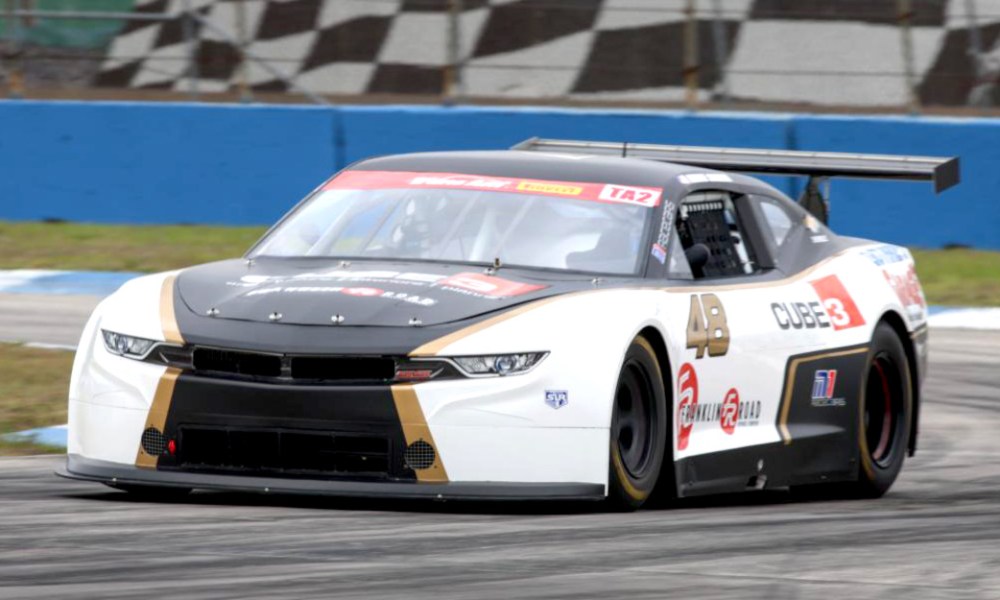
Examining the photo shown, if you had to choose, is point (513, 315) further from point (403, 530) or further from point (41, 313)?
point (41, 313)

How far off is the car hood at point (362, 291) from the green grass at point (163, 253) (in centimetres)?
906

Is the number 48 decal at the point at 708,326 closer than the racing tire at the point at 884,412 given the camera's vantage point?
Yes

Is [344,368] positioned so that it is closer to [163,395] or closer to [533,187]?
[163,395]

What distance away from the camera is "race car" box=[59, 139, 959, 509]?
606 cm

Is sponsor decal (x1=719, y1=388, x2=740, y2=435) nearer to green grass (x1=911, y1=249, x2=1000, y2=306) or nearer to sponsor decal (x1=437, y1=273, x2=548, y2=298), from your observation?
sponsor decal (x1=437, y1=273, x2=548, y2=298)

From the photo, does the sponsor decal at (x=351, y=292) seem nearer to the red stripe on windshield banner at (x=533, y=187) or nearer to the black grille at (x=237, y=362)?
the black grille at (x=237, y=362)

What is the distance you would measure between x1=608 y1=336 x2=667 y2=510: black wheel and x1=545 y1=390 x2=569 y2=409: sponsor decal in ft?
0.69

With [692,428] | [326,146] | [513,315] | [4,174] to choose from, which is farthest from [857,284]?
[4,174]

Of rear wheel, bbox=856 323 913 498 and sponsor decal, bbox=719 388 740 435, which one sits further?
rear wheel, bbox=856 323 913 498

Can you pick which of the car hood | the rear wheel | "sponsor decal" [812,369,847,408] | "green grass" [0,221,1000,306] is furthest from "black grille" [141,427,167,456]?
"green grass" [0,221,1000,306]

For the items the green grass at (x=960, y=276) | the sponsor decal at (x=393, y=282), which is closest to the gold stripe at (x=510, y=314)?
the sponsor decal at (x=393, y=282)

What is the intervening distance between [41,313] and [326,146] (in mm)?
4278

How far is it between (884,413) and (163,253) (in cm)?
971

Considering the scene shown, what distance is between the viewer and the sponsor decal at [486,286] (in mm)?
6375
